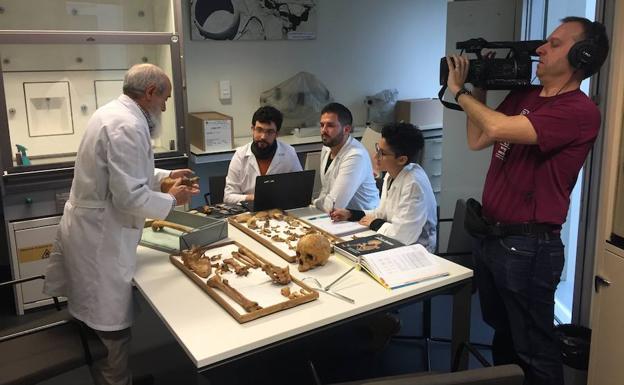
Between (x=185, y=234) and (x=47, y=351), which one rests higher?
(x=185, y=234)

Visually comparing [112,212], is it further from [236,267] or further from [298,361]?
[298,361]

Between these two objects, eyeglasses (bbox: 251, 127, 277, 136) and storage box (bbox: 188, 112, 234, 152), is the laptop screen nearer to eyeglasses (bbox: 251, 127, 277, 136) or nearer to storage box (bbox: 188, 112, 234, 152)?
eyeglasses (bbox: 251, 127, 277, 136)

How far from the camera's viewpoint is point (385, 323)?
2592mm

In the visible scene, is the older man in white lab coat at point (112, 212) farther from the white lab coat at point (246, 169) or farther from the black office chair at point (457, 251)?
the black office chair at point (457, 251)

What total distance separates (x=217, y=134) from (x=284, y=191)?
3.66 ft

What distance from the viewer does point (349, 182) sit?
272cm

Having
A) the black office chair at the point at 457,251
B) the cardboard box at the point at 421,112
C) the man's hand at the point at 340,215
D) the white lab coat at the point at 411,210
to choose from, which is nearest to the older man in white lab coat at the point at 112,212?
the man's hand at the point at 340,215

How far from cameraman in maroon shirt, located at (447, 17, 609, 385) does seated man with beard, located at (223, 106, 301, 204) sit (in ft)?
4.09

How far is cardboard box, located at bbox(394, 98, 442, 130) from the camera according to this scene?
4402 millimetres

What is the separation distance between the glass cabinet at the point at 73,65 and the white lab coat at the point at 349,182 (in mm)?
921

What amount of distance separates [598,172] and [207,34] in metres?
2.58

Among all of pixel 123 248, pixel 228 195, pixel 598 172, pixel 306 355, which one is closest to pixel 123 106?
pixel 123 248

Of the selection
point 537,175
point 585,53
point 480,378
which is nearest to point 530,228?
point 537,175

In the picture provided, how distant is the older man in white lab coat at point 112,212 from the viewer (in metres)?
→ 1.83
